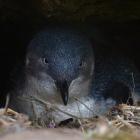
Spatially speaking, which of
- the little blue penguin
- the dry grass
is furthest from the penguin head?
the dry grass

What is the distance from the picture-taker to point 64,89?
12.8ft

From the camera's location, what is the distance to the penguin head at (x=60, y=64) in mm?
4051

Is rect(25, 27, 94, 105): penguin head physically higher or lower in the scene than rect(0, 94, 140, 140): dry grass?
higher

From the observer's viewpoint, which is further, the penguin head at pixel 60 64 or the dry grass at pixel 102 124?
the penguin head at pixel 60 64

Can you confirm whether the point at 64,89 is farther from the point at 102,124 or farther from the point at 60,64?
the point at 102,124

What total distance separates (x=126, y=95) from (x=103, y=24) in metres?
0.96

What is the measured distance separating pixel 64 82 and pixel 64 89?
84 mm

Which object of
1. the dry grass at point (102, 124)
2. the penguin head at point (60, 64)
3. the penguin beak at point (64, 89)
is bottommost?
the dry grass at point (102, 124)

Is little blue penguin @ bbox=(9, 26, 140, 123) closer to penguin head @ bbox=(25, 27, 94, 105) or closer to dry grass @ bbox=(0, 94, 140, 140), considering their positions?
penguin head @ bbox=(25, 27, 94, 105)

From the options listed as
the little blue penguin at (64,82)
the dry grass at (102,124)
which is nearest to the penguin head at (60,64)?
the little blue penguin at (64,82)

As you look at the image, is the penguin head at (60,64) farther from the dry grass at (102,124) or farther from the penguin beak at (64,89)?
the dry grass at (102,124)

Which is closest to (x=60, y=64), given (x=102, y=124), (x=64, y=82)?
(x=64, y=82)

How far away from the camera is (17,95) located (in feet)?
14.5

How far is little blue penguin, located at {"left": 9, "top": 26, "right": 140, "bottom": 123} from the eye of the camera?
407 cm
